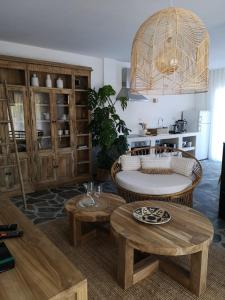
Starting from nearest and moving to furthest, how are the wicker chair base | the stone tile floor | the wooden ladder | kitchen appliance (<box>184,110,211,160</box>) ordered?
the wicker chair base, the stone tile floor, the wooden ladder, kitchen appliance (<box>184,110,211,160</box>)

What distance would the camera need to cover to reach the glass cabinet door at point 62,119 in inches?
156

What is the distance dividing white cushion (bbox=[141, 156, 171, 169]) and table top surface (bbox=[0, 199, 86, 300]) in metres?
2.24

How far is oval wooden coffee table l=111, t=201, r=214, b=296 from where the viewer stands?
1.55m

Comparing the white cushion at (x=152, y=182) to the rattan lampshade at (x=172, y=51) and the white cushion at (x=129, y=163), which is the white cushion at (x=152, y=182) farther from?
the rattan lampshade at (x=172, y=51)

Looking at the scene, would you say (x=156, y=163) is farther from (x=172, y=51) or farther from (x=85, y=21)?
(x=85, y=21)

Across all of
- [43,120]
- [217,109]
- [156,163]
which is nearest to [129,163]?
[156,163]

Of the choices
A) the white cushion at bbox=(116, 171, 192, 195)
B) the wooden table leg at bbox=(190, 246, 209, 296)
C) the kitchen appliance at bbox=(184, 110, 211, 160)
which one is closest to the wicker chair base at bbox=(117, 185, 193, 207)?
the white cushion at bbox=(116, 171, 192, 195)

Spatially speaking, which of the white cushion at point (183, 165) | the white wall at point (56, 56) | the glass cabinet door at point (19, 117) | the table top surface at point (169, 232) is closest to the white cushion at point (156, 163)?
the white cushion at point (183, 165)

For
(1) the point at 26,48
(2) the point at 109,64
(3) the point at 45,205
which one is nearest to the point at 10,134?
(3) the point at 45,205

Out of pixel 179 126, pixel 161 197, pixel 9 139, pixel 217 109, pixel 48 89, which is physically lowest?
pixel 161 197

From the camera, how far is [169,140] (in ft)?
19.0

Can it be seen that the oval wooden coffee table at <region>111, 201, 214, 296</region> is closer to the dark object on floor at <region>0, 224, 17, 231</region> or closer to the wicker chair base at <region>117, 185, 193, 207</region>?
the wicker chair base at <region>117, 185, 193, 207</region>

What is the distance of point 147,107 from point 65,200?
3.26 metres

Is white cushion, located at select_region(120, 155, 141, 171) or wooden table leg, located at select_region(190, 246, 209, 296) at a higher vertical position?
white cushion, located at select_region(120, 155, 141, 171)
